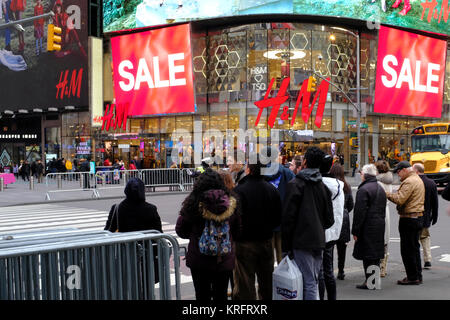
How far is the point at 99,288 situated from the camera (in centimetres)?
427

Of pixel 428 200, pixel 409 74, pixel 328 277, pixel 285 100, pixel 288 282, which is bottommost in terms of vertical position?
pixel 328 277

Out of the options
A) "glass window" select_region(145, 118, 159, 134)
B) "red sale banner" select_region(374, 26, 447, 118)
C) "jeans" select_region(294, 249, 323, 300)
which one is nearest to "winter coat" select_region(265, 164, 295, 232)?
"jeans" select_region(294, 249, 323, 300)

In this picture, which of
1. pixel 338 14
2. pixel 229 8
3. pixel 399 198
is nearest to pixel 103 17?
pixel 229 8

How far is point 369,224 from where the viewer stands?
6.85 meters

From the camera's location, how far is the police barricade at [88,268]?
389 centimetres

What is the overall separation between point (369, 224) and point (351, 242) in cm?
408

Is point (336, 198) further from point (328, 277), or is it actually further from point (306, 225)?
point (306, 225)

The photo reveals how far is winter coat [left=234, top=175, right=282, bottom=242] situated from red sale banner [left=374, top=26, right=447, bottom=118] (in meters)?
40.0

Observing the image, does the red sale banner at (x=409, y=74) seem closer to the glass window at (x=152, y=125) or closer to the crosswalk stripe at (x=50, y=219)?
the glass window at (x=152, y=125)

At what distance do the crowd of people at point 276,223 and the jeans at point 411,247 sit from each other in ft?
0.05

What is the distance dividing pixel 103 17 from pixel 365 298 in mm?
43813

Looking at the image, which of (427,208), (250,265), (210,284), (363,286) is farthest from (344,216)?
(210,284)

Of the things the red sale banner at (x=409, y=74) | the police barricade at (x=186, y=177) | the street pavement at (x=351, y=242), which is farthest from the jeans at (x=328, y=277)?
the red sale banner at (x=409, y=74)

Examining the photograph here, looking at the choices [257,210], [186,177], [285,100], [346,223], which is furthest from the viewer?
[285,100]
